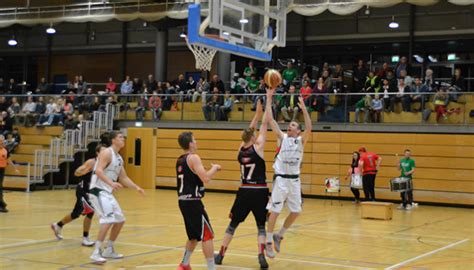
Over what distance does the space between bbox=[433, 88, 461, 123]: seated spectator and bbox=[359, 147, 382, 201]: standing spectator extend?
252cm

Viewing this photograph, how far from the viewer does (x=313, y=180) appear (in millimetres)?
23172

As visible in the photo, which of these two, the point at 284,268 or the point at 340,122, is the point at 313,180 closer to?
the point at 340,122

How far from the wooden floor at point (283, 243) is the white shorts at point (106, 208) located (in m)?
0.63

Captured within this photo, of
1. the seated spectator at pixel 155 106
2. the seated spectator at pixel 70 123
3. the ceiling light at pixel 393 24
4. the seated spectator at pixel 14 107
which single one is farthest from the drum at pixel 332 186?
the seated spectator at pixel 14 107

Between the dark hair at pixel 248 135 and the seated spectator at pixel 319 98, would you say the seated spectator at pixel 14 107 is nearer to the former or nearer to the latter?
the seated spectator at pixel 319 98

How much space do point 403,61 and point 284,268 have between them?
15107 millimetres

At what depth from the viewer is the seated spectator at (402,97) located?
2100cm

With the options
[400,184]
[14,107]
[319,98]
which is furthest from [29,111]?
[400,184]

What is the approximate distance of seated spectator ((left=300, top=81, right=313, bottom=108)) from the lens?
22328 millimetres

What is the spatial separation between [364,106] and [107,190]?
45.2ft

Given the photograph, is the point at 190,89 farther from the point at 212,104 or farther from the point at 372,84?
the point at 372,84

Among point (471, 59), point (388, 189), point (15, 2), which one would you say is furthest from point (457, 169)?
point (15, 2)

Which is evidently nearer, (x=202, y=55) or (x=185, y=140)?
(x=185, y=140)

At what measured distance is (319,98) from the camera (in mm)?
22344
